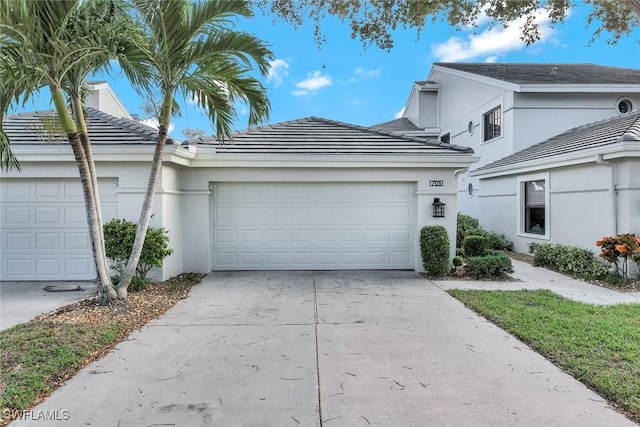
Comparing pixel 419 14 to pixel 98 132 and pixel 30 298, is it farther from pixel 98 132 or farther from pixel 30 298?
pixel 30 298

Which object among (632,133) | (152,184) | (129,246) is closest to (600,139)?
(632,133)

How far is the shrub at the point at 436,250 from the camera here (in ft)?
27.0

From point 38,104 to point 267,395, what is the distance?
513cm

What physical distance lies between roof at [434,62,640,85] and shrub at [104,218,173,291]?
13189 mm

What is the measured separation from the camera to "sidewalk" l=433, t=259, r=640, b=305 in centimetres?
663

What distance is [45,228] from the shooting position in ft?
25.2

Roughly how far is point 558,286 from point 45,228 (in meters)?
10.5

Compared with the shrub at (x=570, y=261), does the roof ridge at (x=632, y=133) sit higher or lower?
higher

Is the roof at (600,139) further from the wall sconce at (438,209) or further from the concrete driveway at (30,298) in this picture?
the concrete driveway at (30,298)

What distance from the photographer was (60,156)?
7414 millimetres

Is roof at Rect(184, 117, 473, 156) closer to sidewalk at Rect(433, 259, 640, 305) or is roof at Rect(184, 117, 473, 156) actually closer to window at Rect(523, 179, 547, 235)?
sidewalk at Rect(433, 259, 640, 305)

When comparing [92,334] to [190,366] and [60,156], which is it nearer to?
[190,366]

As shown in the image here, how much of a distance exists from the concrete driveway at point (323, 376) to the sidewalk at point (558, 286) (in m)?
1.97

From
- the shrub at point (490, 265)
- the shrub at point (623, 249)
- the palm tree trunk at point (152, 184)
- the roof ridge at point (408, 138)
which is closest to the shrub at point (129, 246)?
the palm tree trunk at point (152, 184)
